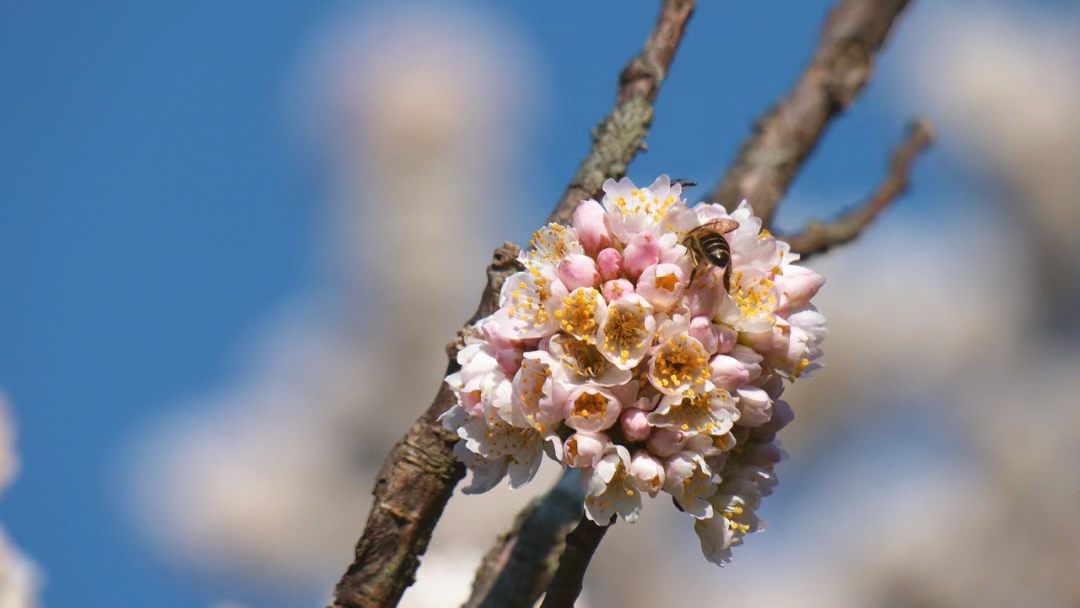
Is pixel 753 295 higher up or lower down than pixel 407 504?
higher up

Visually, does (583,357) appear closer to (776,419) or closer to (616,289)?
(616,289)

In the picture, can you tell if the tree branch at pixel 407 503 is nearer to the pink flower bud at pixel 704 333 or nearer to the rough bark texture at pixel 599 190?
the rough bark texture at pixel 599 190

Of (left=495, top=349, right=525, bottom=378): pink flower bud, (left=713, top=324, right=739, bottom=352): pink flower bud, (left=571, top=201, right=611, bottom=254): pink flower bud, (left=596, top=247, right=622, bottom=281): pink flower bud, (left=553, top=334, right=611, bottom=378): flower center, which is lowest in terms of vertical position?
(left=495, top=349, right=525, bottom=378): pink flower bud

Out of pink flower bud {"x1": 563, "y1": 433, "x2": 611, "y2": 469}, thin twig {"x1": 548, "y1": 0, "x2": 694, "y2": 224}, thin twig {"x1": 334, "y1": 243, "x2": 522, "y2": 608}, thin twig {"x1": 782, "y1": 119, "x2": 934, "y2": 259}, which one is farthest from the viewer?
thin twig {"x1": 782, "y1": 119, "x2": 934, "y2": 259}

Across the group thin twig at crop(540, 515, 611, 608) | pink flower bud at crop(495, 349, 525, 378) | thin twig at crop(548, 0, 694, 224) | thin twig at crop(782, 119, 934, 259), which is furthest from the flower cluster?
thin twig at crop(782, 119, 934, 259)

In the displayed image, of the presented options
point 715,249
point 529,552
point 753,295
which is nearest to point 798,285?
point 753,295

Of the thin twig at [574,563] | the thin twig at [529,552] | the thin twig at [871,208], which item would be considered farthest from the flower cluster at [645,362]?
the thin twig at [871,208]

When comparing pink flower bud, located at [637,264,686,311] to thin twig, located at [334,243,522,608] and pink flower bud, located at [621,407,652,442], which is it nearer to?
pink flower bud, located at [621,407,652,442]
